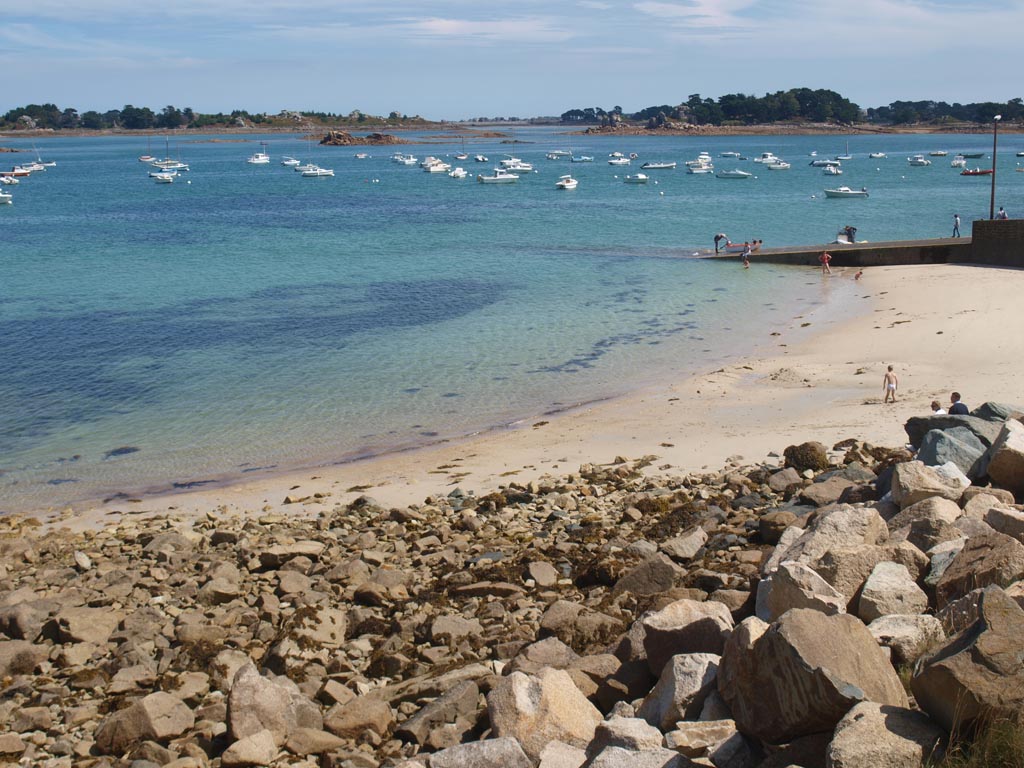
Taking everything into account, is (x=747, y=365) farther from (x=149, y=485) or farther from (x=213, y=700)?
(x=213, y=700)

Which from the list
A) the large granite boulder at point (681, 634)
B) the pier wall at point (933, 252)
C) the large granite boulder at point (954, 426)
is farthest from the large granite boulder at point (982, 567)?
the pier wall at point (933, 252)

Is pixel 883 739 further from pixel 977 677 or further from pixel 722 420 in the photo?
pixel 722 420

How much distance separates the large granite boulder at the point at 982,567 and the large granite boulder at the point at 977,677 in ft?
4.07

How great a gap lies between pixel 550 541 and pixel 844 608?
5.86 metres

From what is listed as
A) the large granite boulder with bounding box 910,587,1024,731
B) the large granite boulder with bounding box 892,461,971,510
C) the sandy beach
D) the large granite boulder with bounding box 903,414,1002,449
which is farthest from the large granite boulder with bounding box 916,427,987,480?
the large granite boulder with bounding box 910,587,1024,731

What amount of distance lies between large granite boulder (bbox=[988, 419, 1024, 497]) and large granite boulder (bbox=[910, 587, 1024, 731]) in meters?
4.86

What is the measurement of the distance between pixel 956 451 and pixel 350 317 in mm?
22715

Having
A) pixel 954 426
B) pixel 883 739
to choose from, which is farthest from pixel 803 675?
pixel 954 426

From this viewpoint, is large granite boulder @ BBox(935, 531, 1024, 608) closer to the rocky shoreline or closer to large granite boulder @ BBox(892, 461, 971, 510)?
the rocky shoreline

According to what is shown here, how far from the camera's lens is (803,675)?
5.82 meters

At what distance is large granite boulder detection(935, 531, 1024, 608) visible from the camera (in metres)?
7.14

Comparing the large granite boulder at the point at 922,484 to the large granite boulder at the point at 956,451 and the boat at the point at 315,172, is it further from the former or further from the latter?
the boat at the point at 315,172

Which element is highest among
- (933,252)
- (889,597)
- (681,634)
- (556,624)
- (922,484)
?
(933,252)

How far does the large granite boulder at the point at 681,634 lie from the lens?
7598 millimetres
